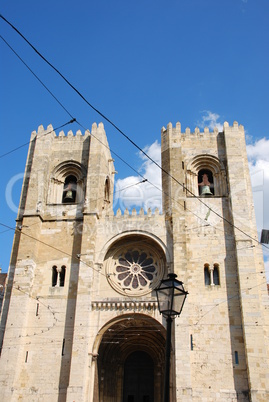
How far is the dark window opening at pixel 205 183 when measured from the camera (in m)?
21.6

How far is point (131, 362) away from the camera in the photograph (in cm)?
2269

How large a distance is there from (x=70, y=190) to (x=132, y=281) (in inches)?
254

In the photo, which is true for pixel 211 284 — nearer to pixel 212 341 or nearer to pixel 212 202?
pixel 212 341

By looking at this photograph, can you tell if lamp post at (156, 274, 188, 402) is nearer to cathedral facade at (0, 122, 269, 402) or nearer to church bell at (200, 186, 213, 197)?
cathedral facade at (0, 122, 269, 402)

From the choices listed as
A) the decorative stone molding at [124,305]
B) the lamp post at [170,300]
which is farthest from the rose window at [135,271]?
the lamp post at [170,300]

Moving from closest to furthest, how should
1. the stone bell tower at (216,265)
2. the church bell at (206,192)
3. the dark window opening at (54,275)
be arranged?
the stone bell tower at (216,265) → the dark window opening at (54,275) → the church bell at (206,192)

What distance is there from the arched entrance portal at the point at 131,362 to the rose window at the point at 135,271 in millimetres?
1669

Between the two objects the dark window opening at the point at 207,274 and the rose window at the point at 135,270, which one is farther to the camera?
the rose window at the point at 135,270

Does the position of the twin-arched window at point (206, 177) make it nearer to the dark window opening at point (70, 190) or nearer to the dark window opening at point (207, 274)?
the dark window opening at point (207, 274)

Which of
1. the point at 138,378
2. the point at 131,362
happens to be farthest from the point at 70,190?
the point at 138,378

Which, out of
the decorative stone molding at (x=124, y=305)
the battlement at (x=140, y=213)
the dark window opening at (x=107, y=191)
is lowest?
the decorative stone molding at (x=124, y=305)

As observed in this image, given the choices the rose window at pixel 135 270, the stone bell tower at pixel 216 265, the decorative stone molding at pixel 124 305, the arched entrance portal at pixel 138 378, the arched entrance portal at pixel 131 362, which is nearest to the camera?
the stone bell tower at pixel 216 265

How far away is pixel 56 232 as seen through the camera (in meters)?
21.1

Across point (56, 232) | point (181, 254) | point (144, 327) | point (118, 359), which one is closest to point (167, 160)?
point (181, 254)
